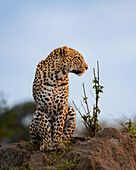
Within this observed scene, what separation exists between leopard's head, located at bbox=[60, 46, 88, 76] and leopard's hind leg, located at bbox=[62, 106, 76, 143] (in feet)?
3.64

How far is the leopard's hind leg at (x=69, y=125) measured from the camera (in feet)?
26.3

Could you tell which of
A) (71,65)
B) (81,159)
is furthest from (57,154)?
(71,65)

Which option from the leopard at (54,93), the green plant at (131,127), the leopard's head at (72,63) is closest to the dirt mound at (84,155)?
the leopard at (54,93)

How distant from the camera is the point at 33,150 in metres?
7.96

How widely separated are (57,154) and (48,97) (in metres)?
1.30

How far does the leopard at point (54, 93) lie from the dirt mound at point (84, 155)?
0.31 m

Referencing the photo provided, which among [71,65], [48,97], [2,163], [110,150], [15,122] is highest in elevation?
[71,65]

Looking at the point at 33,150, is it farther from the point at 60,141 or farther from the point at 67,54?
the point at 67,54

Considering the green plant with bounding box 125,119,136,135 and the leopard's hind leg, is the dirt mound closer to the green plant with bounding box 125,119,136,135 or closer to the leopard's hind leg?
the leopard's hind leg

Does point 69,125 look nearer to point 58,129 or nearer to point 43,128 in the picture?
point 58,129

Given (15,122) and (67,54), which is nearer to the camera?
(67,54)

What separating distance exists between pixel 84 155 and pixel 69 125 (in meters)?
1.32

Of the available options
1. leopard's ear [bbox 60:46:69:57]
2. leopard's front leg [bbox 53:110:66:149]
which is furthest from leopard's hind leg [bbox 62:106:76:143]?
leopard's ear [bbox 60:46:69:57]

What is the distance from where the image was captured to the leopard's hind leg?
8.01m
